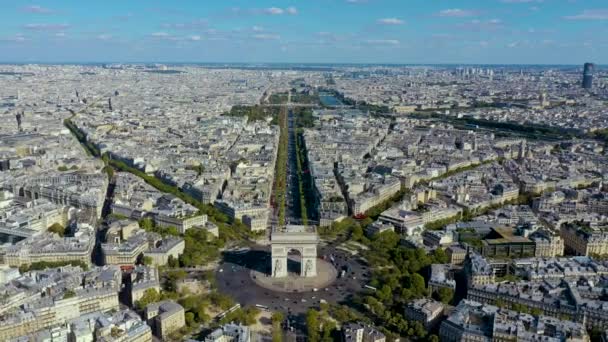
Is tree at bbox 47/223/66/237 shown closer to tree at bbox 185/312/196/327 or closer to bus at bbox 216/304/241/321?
tree at bbox 185/312/196/327

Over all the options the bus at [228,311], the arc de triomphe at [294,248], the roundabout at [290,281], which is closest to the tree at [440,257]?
the roundabout at [290,281]

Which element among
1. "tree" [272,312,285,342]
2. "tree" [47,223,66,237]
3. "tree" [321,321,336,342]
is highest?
"tree" [47,223,66,237]

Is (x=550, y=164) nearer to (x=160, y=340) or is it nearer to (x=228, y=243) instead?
(x=228, y=243)

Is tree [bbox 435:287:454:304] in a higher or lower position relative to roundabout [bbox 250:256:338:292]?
higher

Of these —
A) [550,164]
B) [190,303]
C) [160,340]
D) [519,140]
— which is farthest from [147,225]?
[519,140]

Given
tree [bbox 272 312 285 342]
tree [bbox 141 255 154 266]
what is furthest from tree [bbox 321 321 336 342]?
tree [bbox 141 255 154 266]

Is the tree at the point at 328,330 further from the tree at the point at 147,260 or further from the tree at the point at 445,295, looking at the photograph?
the tree at the point at 147,260

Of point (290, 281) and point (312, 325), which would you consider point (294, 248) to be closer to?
point (290, 281)
